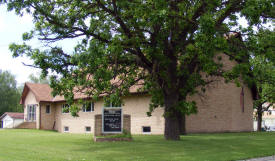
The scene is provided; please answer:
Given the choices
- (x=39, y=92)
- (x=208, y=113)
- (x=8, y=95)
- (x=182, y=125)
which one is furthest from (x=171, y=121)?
(x=8, y=95)

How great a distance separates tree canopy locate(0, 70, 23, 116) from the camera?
233 ft

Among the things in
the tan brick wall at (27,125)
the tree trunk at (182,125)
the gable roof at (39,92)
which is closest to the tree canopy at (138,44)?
the tree trunk at (182,125)

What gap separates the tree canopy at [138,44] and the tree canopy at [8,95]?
5848cm

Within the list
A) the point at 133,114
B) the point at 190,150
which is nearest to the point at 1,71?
the point at 133,114

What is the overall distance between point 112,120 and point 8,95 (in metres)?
57.9

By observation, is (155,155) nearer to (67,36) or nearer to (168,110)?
(168,110)

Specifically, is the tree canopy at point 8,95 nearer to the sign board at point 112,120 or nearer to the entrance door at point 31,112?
the entrance door at point 31,112

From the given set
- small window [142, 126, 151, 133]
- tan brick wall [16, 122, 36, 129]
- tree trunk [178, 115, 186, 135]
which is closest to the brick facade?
small window [142, 126, 151, 133]

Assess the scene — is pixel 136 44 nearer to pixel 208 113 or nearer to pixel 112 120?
pixel 112 120

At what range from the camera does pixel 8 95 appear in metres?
72.2

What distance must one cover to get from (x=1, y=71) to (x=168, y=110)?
66.5 m

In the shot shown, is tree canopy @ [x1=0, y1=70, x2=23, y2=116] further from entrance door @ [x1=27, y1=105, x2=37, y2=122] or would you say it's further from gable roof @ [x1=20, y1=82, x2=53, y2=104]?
entrance door @ [x1=27, y1=105, x2=37, y2=122]

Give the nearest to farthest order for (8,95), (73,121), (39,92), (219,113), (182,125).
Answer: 1. (182,125)
2. (219,113)
3. (73,121)
4. (39,92)
5. (8,95)

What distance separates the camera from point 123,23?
1670 cm
